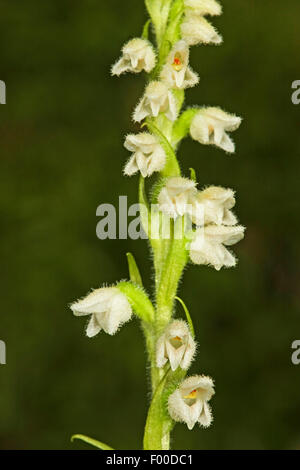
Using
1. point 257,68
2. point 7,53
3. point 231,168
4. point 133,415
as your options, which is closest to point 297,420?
point 133,415

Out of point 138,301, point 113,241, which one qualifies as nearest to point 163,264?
point 138,301

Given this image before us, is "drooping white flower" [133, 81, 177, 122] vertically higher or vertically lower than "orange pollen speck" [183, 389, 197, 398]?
higher

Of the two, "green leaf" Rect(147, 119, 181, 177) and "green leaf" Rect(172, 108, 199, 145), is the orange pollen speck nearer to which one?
"green leaf" Rect(147, 119, 181, 177)

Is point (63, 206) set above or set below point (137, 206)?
above

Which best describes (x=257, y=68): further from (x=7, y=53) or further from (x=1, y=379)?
(x=1, y=379)

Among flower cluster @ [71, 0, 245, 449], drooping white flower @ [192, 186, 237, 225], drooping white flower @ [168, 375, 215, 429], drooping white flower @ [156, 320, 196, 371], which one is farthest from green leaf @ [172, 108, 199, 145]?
drooping white flower @ [168, 375, 215, 429]
